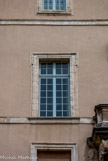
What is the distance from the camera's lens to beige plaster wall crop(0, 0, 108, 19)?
16.1 metres

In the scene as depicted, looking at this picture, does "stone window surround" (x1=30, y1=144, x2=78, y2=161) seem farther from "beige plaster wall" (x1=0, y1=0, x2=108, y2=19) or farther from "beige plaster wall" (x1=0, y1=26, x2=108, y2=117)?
"beige plaster wall" (x1=0, y1=0, x2=108, y2=19)

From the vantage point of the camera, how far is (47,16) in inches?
637

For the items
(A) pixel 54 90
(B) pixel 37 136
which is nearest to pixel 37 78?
(A) pixel 54 90

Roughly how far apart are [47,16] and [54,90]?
2513 millimetres

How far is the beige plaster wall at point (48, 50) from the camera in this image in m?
14.8

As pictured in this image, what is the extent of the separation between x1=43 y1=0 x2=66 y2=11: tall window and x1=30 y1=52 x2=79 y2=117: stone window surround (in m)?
1.85

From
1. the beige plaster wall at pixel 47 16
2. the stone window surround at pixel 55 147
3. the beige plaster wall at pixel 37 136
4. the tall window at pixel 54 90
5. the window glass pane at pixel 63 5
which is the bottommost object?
the stone window surround at pixel 55 147

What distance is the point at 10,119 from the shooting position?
1454cm

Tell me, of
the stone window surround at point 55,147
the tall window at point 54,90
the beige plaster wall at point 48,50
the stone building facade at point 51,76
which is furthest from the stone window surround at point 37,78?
the stone window surround at point 55,147

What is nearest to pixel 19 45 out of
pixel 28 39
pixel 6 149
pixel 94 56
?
pixel 28 39

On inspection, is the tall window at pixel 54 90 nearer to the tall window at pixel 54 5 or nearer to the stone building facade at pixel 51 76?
the stone building facade at pixel 51 76

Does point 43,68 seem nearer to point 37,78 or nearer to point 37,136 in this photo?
point 37,78

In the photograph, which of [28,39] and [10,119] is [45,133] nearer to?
[10,119]

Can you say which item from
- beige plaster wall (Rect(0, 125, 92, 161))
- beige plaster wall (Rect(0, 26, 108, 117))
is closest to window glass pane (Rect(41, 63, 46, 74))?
beige plaster wall (Rect(0, 26, 108, 117))
